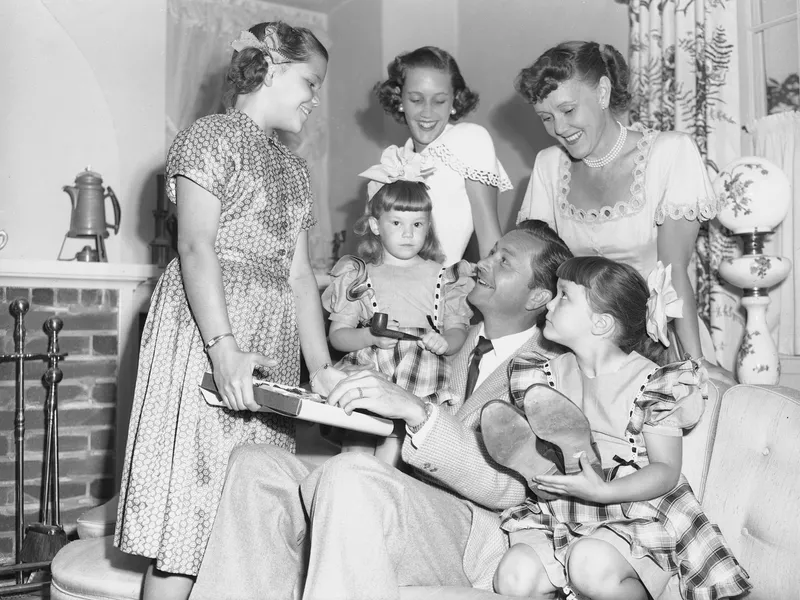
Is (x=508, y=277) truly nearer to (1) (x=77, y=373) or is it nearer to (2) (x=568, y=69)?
(2) (x=568, y=69)

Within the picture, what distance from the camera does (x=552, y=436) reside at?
146 cm

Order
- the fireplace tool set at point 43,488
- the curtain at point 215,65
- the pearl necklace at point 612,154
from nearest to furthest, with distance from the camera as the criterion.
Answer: the pearl necklace at point 612,154 < the fireplace tool set at point 43,488 < the curtain at point 215,65

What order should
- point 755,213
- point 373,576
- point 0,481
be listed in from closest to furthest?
point 373,576 → point 755,213 → point 0,481

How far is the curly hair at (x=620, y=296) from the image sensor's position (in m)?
1.76

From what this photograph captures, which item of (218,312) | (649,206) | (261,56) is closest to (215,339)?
(218,312)

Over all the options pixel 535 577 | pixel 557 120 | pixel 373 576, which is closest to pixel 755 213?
pixel 557 120

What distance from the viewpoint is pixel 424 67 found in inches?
107

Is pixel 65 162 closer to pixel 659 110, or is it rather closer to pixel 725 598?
pixel 659 110

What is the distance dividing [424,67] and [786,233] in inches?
55.5

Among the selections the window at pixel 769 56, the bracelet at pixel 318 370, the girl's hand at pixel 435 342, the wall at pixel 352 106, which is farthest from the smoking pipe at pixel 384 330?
the wall at pixel 352 106

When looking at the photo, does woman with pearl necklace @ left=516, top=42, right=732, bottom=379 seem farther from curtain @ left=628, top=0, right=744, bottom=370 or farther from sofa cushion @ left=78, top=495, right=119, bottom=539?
sofa cushion @ left=78, top=495, right=119, bottom=539

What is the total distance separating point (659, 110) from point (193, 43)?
305 centimetres

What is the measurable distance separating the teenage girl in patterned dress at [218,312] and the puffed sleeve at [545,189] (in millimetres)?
904

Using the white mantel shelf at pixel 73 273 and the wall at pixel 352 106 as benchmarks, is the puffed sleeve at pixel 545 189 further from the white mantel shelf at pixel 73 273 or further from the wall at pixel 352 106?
the wall at pixel 352 106
